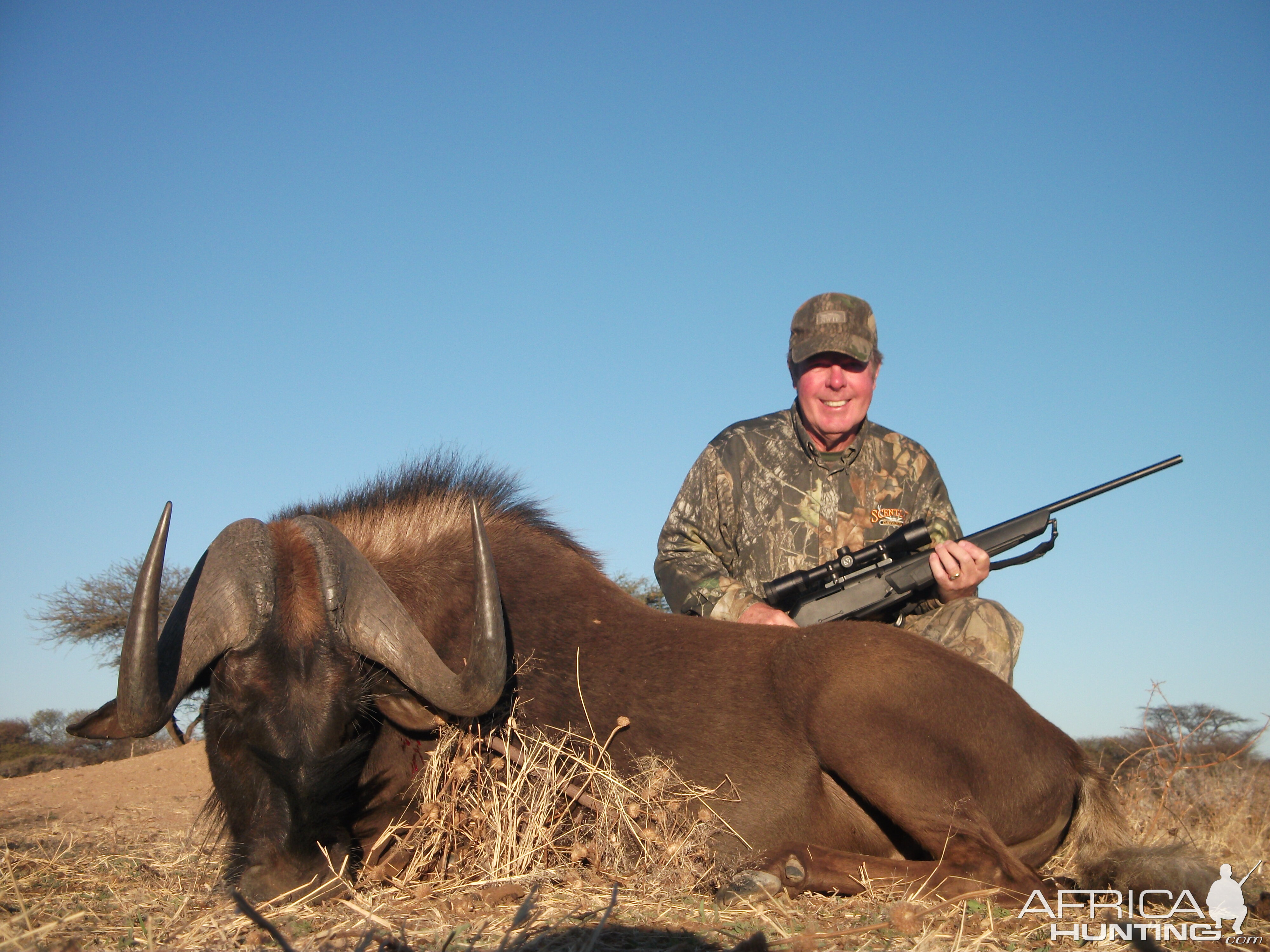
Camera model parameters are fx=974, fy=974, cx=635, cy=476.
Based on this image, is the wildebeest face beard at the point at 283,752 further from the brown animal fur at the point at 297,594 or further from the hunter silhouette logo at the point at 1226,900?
the hunter silhouette logo at the point at 1226,900

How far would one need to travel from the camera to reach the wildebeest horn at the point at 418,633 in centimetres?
364

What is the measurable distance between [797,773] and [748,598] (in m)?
1.62

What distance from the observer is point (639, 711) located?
14.2 ft

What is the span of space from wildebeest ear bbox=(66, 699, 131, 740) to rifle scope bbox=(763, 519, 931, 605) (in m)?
3.29

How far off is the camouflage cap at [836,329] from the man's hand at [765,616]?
1941 millimetres

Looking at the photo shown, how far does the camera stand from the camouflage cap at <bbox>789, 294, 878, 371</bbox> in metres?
6.59

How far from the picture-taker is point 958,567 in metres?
5.60

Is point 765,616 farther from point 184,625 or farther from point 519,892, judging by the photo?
point 184,625

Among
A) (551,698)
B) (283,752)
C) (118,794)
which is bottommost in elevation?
(118,794)

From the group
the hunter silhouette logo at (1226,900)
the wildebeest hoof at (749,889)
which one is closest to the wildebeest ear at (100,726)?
the wildebeest hoof at (749,889)

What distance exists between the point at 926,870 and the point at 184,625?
3.05 meters

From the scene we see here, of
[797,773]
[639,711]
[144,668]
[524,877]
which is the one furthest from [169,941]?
[797,773]

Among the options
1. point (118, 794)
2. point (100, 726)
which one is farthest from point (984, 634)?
point (118, 794)

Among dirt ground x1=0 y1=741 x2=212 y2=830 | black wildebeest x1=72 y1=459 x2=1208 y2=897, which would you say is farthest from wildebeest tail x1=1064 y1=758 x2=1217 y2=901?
dirt ground x1=0 y1=741 x2=212 y2=830
